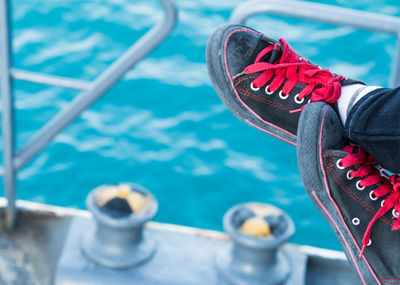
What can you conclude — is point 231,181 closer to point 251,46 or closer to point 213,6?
point 213,6

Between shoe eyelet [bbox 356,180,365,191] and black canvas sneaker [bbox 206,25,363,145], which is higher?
black canvas sneaker [bbox 206,25,363,145]

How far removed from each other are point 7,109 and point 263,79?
837 mm

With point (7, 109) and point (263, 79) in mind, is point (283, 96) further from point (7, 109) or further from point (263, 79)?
point (7, 109)

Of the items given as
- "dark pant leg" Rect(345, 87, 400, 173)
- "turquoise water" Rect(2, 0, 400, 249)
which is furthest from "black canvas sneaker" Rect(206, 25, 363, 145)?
"turquoise water" Rect(2, 0, 400, 249)

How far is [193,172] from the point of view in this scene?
120 inches

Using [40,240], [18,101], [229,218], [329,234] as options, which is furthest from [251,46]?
[18,101]

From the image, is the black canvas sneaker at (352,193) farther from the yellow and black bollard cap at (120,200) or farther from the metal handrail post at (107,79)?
the yellow and black bollard cap at (120,200)

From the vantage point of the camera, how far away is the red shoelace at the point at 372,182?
1.09 metres

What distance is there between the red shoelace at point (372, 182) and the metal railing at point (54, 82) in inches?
23.1

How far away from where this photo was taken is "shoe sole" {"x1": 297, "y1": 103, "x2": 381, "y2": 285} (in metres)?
1.10

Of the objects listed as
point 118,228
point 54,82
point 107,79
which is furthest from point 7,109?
point 118,228

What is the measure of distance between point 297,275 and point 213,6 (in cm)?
263

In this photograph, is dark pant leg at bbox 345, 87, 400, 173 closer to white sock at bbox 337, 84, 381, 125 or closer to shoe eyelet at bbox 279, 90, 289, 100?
white sock at bbox 337, 84, 381, 125

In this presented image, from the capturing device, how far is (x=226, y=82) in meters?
1.19
